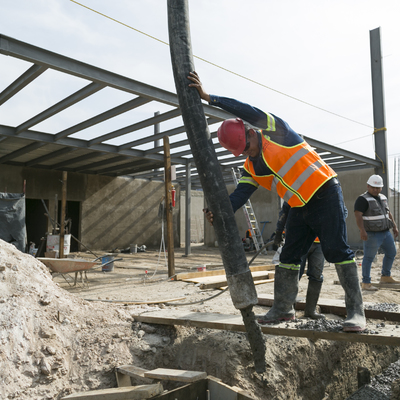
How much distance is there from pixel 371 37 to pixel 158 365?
508 inches

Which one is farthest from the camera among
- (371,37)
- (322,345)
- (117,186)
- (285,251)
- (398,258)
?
(117,186)

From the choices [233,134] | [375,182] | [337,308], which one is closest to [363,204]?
[375,182]

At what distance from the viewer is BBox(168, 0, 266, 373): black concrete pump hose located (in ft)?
7.52

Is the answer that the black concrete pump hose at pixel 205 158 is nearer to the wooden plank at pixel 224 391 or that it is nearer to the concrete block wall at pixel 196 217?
the wooden plank at pixel 224 391

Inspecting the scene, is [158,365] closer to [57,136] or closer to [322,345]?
[322,345]

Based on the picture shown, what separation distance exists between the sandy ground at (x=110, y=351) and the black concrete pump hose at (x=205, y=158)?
1124 millimetres

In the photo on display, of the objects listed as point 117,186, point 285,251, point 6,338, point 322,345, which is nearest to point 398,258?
point 322,345

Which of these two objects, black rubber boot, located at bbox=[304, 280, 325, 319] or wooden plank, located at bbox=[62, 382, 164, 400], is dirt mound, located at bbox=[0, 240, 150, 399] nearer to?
wooden plank, located at bbox=[62, 382, 164, 400]

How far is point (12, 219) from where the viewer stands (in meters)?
9.82

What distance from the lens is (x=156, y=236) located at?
1839 centimetres

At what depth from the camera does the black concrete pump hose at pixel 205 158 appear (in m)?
2.29

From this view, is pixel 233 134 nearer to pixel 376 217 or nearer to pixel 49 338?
pixel 49 338

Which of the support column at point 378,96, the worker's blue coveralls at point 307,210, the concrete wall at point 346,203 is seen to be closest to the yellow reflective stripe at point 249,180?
the worker's blue coveralls at point 307,210

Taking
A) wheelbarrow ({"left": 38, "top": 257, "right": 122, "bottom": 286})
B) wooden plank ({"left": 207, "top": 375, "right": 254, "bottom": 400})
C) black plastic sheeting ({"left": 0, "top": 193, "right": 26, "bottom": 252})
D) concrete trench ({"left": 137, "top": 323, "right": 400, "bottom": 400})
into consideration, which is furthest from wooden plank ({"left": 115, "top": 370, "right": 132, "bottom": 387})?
black plastic sheeting ({"left": 0, "top": 193, "right": 26, "bottom": 252})
